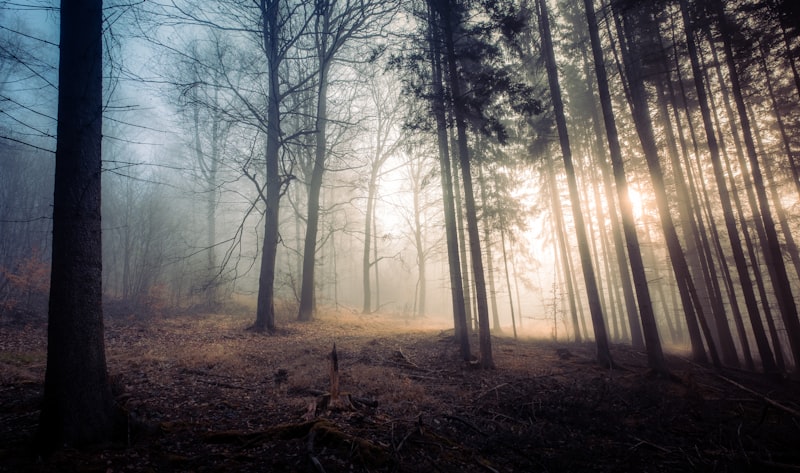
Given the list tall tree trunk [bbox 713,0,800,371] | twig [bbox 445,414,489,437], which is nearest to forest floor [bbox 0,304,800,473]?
twig [bbox 445,414,489,437]

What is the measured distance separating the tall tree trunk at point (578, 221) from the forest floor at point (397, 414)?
2.46 ft

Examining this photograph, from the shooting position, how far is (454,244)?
10094 mm

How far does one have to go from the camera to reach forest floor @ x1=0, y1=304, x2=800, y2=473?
374 centimetres

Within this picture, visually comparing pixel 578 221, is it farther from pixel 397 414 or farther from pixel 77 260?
pixel 77 260

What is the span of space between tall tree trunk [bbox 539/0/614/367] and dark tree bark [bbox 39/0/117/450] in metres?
10.4

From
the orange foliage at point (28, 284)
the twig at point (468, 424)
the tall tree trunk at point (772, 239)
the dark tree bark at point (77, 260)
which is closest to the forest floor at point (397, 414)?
the twig at point (468, 424)

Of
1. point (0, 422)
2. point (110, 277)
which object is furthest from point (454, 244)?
point (110, 277)

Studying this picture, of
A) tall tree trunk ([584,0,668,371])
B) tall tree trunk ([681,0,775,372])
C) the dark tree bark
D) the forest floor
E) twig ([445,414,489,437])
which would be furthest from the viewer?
tall tree trunk ([681,0,775,372])

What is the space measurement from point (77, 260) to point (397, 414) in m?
4.98

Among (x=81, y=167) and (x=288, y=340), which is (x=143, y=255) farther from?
(x=81, y=167)

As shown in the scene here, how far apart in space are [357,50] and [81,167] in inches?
314

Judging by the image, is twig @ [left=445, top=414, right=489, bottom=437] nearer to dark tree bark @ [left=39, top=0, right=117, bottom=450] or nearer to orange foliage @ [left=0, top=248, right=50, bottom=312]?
dark tree bark @ [left=39, top=0, right=117, bottom=450]

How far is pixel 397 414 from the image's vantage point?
546 centimetres

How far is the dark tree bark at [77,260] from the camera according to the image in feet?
11.9
